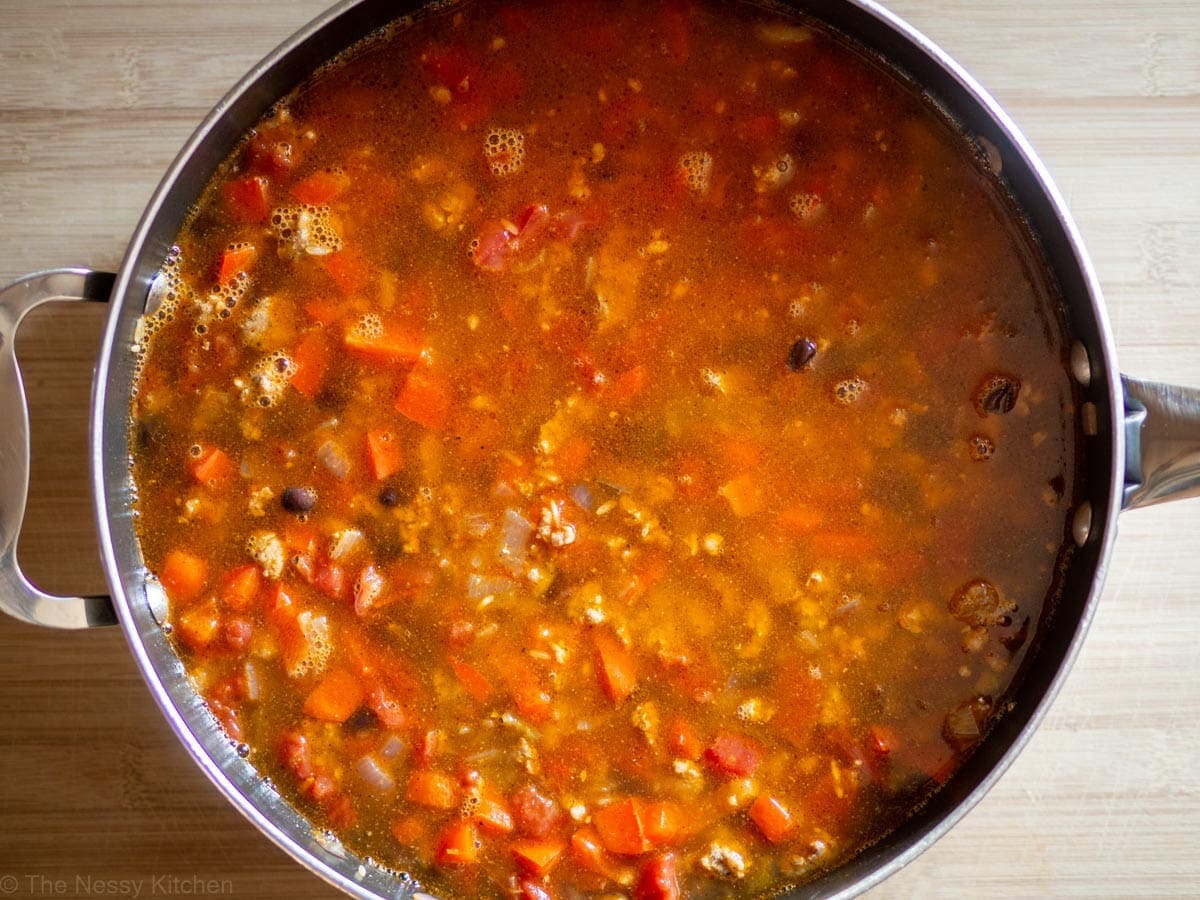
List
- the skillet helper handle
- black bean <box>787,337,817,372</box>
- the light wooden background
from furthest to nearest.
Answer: the light wooden background → black bean <box>787,337,817,372</box> → the skillet helper handle

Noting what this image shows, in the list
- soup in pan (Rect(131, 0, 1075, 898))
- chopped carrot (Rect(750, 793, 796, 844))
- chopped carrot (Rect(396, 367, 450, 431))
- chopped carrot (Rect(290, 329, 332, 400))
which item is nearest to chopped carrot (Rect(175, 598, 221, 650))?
soup in pan (Rect(131, 0, 1075, 898))

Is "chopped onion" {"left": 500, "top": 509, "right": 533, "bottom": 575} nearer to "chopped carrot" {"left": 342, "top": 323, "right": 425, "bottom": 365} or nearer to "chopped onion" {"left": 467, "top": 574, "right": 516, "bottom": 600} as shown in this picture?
"chopped onion" {"left": 467, "top": 574, "right": 516, "bottom": 600}

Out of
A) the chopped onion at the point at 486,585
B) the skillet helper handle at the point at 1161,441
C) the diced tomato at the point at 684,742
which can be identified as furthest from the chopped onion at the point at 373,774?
the skillet helper handle at the point at 1161,441

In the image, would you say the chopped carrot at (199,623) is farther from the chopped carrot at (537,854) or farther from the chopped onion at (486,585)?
the chopped carrot at (537,854)

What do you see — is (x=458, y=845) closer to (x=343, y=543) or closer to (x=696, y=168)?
(x=343, y=543)

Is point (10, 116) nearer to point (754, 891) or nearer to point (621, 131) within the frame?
point (621, 131)

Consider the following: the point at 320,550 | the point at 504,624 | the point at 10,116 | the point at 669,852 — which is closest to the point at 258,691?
the point at 320,550

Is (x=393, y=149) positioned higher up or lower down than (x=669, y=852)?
higher up
